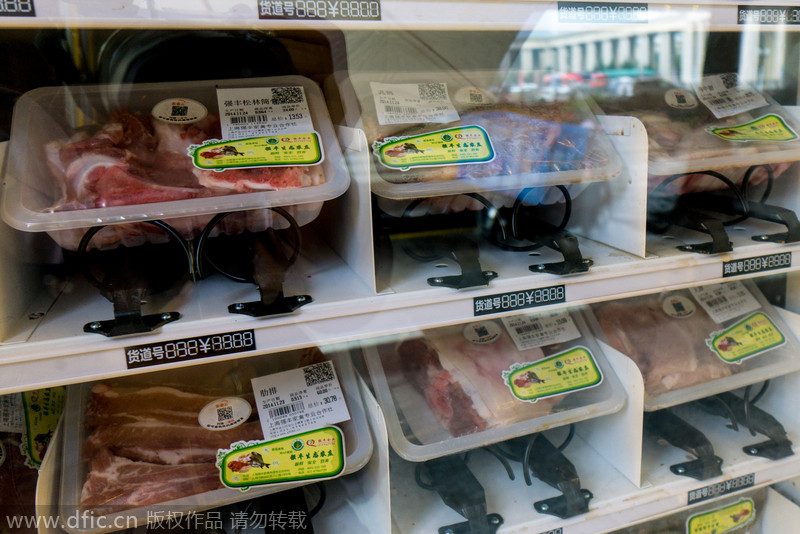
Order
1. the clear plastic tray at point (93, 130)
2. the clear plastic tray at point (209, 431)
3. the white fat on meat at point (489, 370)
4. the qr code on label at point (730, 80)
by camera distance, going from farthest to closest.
→ the qr code on label at point (730, 80)
the white fat on meat at point (489, 370)
the clear plastic tray at point (209, 431)
the clear plastic tray at point (93, 130)

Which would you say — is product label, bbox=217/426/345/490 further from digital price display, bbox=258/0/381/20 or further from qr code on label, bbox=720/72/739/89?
qr code on label, bbox=720/72/739/89

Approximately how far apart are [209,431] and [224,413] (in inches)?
1.7

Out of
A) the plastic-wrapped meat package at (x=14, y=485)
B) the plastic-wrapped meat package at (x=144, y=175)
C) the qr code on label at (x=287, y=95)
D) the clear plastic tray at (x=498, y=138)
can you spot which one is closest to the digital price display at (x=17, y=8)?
the plastic-wrapped meat package at (x=144, y=175)

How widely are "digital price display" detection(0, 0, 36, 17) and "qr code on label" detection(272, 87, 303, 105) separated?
0.42 m

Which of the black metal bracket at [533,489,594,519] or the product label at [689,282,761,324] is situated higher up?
the product label at [689,282,761,324]

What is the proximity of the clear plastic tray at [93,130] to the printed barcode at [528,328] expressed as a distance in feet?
1.82

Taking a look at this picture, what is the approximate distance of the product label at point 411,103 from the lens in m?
1.16


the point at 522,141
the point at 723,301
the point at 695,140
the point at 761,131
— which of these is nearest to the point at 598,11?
the point at 522,141

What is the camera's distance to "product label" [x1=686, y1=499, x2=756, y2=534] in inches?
59.5

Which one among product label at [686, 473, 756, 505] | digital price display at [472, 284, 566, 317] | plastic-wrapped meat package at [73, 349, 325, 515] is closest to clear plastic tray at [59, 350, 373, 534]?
plastic-wrapped meat package at [73, 349, 325, 515]

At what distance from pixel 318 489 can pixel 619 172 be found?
0.95 m

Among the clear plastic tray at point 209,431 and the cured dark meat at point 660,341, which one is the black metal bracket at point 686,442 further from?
the clear plastic tray at point 209,431

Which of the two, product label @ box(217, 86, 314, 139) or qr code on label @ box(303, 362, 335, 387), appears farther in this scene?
qr code on label @ box(303, 362, 335, 387)

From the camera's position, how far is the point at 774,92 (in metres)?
1.57
